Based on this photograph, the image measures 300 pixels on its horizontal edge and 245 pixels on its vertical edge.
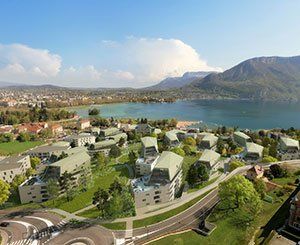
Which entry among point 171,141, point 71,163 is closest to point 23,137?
point 71,163

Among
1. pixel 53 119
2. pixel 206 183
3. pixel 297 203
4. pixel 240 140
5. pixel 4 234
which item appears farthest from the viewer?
pixel 53 119

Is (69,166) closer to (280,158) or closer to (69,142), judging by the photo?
(69,142)

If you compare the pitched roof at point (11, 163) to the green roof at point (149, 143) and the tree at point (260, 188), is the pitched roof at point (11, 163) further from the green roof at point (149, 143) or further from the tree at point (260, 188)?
the tree at point (260, 188)

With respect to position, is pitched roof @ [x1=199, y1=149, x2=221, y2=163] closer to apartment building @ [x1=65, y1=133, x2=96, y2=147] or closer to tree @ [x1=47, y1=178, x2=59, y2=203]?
tree @ [x1=47, y1=178, x2=59, y2=203]

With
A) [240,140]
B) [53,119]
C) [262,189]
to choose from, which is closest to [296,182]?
[262,189]

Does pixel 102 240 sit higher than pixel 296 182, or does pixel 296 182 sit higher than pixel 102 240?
pixel 296 182

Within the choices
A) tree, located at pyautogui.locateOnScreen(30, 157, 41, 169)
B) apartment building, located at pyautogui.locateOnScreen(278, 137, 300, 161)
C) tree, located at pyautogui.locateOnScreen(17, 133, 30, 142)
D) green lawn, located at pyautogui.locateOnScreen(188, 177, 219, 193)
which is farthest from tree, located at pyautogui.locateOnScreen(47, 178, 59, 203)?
tree, located at pyautogui.locateOnScreen(17, 133, 30, 142)

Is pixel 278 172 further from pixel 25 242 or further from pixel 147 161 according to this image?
pixel 25 242
